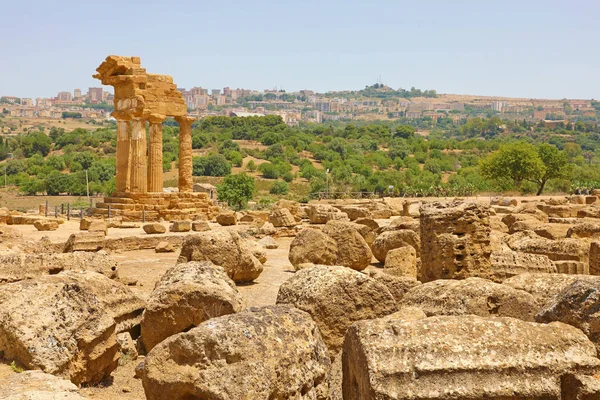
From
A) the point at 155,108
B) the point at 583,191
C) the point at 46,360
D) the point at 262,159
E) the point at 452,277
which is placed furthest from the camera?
the point at 262,159

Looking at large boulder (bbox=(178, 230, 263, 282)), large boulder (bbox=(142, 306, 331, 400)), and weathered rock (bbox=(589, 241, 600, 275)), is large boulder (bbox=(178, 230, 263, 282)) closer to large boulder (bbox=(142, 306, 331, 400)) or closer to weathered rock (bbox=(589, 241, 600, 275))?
weathered rock (bbox=(589, 241, 600, 275))

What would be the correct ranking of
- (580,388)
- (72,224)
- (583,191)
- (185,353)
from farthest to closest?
(583,191) → (72,224) → (185,353) → (580,388)

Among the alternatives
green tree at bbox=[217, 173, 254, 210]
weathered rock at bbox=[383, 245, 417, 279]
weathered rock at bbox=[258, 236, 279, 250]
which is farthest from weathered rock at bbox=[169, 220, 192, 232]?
green tree at bbox=[217, 173, 254, 210]

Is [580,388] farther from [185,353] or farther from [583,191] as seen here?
[583,191]

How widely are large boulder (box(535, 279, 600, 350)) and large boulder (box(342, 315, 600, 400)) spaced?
67cm

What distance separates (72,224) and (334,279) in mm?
18879

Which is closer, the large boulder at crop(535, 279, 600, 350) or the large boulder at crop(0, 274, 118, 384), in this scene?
the large boulder at crop(535, 279, 600, 350)

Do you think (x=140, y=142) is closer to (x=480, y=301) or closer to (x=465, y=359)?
(x=480, y=301)

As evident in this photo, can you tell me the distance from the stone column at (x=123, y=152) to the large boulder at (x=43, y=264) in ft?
54.6

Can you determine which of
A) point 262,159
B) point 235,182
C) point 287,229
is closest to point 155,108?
point 287,229

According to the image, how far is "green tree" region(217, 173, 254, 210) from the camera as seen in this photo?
4150 cm

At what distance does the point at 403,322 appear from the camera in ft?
16.6

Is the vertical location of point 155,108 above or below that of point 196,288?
above

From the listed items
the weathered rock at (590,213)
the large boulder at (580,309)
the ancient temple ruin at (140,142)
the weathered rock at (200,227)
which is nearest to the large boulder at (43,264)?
the large boulder at (580,309)
